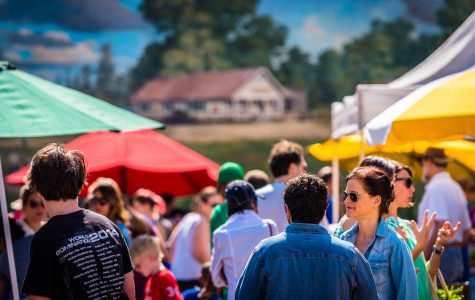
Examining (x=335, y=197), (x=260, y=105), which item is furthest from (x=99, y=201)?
(x=260, y=105)

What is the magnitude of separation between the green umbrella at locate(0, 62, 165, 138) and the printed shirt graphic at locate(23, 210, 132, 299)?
1159 mm

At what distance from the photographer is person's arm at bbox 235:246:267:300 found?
11.0 ft

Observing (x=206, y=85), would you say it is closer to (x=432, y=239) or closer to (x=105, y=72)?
(x=105, y=72)

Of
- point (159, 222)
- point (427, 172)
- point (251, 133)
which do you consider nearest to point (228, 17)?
point (251, 133)

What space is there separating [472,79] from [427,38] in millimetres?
14611

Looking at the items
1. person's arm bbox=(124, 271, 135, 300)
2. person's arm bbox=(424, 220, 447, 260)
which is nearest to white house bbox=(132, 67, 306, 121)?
person's arm bbox=(424, 220, 447, 260)

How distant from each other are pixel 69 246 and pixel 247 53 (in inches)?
653

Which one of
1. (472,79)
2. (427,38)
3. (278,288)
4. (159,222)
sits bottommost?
(159,222)

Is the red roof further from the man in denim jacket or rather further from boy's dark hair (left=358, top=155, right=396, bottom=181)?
the man in denim jacket

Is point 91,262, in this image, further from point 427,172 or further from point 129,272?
point 427,172

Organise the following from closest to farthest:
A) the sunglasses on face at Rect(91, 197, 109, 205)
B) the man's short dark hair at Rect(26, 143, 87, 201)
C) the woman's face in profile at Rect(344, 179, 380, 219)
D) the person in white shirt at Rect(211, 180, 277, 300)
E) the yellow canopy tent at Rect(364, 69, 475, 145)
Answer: the man's short dark hair at Rect(26, 143, 87, 201)
the woman's face in profile at Rect(344, 179, 380, 219)
the yellow canopy tent at Rect(364, 69, 475, 145)
the person in white shirt at Rect(211, 180, 277, 300)
the sunglasses on face at Rect(91, 197, 109, 205)

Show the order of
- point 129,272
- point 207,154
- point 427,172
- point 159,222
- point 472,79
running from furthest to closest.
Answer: point 207,154 < point 159,222 < point 427,172 < point 472,79 < point 129,272

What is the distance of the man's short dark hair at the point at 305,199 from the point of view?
11.0 feet

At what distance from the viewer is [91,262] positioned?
338 centimetres
